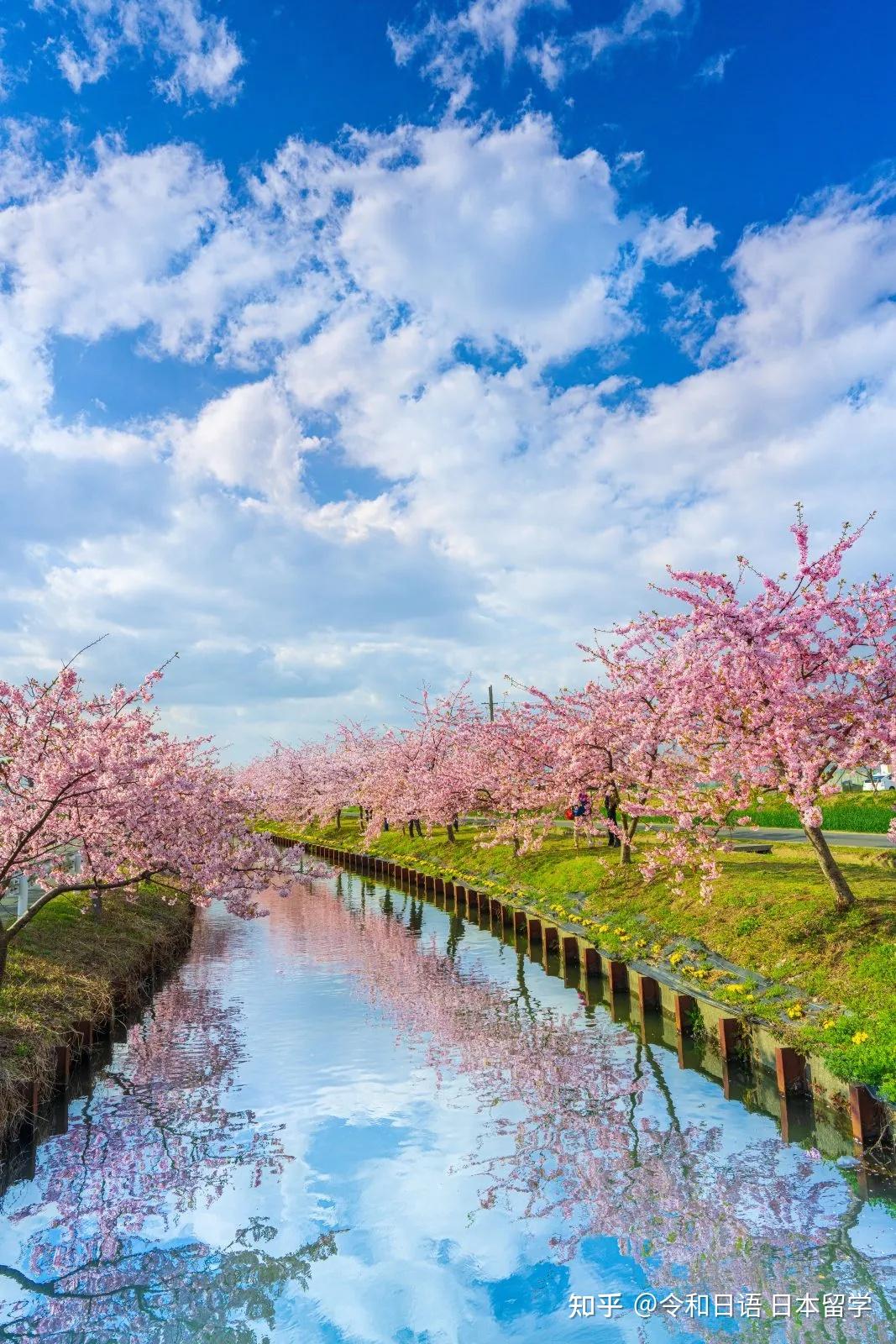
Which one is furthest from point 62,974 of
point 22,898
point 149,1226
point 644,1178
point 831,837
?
point 831,837

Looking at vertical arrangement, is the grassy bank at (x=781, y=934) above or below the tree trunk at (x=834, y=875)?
below

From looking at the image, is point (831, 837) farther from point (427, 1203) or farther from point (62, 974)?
point (62, 974)

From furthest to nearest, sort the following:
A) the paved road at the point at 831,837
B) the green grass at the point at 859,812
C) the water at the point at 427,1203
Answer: the green grass at the point at 859,812 < the paved road at the point at 831,837 < the water at the point at 427,1203

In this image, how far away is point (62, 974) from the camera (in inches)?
746

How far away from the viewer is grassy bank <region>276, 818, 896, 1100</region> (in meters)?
13.8

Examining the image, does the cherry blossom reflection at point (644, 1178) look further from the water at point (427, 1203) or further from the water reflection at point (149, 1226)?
the water reflection at point (149, 1226)

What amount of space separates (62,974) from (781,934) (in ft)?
52.0

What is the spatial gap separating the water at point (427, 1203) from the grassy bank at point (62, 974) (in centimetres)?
118

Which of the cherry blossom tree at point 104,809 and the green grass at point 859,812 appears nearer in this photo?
the cherry blossom tree at point 104,809

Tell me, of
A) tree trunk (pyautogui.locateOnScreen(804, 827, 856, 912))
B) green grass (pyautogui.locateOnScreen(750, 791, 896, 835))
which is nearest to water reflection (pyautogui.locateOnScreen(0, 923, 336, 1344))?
tree trunk (pyautogui.locateOnScreen(804, 827, 856, 912))

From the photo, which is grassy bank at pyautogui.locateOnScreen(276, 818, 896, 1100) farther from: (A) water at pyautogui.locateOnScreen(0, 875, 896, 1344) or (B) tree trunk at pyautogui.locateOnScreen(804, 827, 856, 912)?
(A) water at pyautogui.locateOnScreen(0, 875, 896, 1344)

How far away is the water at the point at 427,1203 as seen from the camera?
9141 millimetres

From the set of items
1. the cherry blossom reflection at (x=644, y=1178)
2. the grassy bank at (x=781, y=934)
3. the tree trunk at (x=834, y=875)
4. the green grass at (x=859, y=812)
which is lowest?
the cherry blossom reflection at (x=644, y=1178)

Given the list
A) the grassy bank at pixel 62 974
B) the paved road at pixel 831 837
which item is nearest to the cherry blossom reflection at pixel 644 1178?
the grassy bank at pixel 62 974
